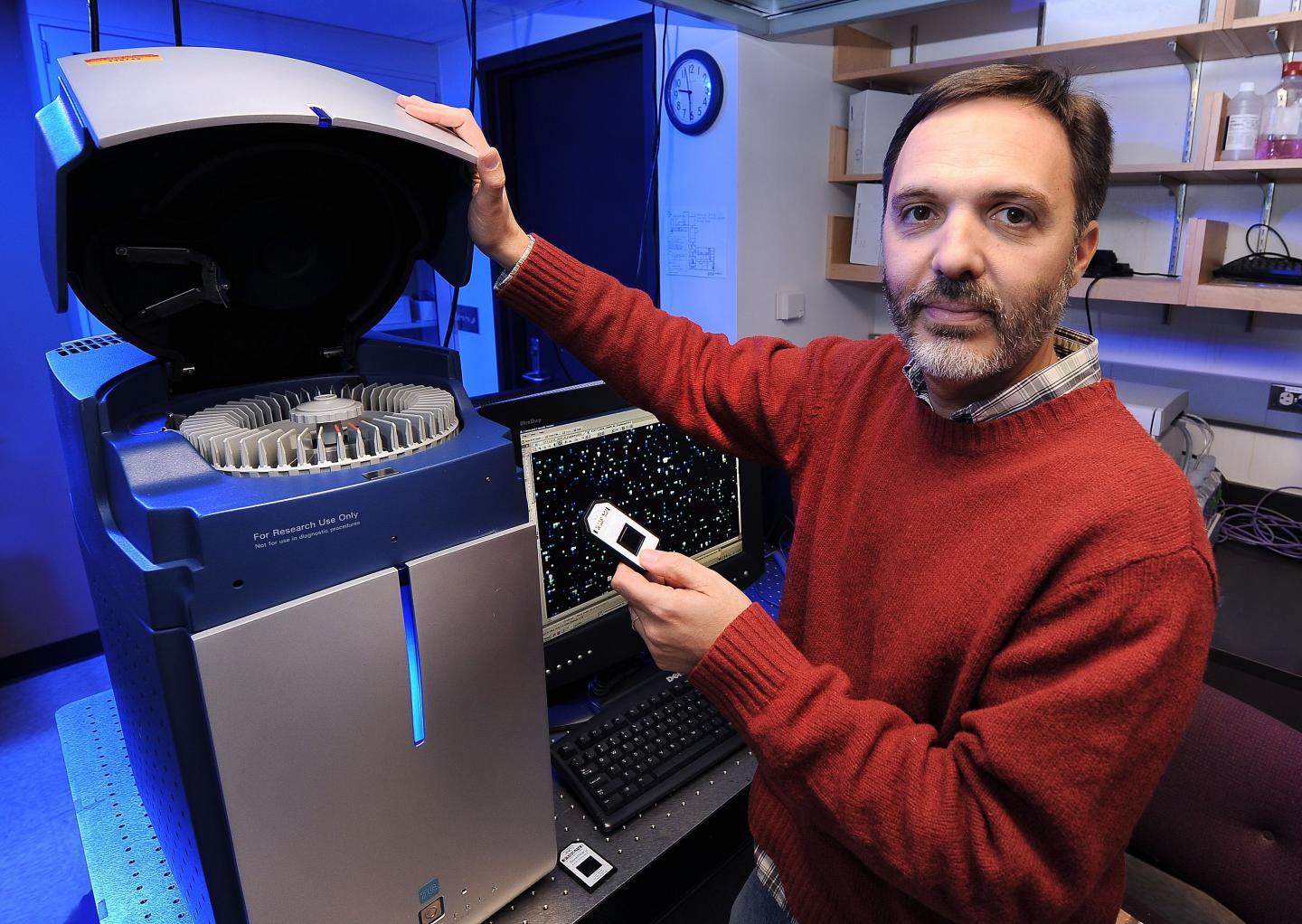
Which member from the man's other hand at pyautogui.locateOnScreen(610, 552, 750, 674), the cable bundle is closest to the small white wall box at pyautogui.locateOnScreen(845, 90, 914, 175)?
the cable bundle

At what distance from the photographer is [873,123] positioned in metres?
2.26

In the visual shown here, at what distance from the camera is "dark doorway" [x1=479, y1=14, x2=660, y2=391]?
96.2 inches

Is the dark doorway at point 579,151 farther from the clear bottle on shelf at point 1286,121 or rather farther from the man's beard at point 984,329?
the man's beard at point 984,329

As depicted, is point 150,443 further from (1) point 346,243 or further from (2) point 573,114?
(2) point 573,114

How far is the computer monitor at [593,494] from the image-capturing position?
0.99 metres

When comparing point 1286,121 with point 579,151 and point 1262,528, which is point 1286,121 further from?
point 579,151

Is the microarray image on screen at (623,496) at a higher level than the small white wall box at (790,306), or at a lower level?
lower

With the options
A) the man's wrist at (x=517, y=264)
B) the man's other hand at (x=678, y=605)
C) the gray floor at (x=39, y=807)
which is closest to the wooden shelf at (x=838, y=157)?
the man's wrist at (x=517, y=264)

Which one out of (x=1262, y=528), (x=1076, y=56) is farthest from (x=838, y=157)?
(x=1262, y=528)

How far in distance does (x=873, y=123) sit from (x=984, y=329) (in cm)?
176

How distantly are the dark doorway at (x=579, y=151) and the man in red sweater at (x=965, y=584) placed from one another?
1.53m

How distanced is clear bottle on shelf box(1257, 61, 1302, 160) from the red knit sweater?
53.7 inches

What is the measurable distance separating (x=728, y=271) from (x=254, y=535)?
1.80m

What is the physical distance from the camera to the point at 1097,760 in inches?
23.5
